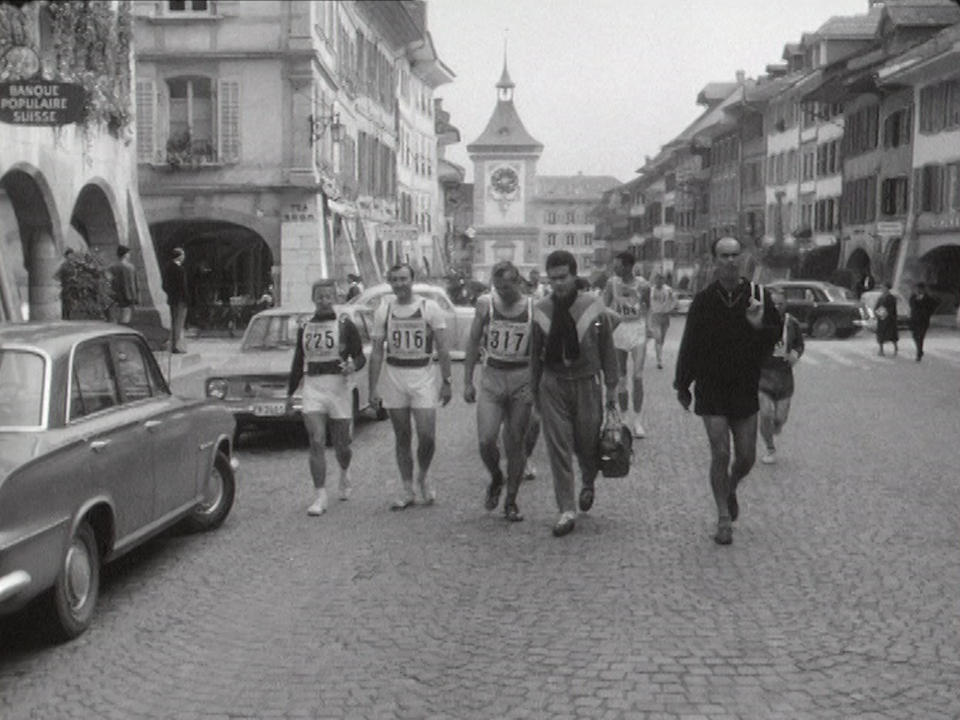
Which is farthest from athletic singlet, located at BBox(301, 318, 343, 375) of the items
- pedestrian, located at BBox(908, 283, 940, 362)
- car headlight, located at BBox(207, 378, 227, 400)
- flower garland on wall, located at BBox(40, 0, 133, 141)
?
pedestrian, located at BBox(908, 283, 940, 362)

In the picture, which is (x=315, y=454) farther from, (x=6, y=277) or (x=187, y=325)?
(x=187, y=325)

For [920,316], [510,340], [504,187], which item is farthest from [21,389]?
[504,187]

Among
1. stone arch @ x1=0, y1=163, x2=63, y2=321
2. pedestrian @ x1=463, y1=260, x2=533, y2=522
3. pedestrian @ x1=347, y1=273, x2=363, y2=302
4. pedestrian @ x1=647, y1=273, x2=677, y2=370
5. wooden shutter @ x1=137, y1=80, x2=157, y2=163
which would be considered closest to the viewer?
pedestrian @ x1=463, y1=260, x2=533, y2=522

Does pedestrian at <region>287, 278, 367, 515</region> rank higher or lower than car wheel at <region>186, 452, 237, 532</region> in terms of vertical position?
higher

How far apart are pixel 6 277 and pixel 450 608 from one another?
1164 cm

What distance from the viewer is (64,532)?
691 cm

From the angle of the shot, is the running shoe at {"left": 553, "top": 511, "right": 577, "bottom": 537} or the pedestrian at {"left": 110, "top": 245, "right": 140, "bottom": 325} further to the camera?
the pedestrian at {"left": 110, "top": 245, "right": 140, "bottom": 325}

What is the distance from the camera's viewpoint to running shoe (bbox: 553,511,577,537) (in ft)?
31.4

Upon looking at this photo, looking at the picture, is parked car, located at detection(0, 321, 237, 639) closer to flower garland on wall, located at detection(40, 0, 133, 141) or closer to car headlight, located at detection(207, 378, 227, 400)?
car headlight, located at detection(207, 378, 227, 400)

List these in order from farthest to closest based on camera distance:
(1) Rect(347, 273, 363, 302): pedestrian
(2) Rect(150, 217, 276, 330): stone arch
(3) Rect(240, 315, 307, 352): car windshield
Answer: (2) Rect(150, 217, 276, 330): stone arch < (1) Rect(347, 273, 363, 302): pedestrian < (3) Rect(240, 315, 307, 352): car windshield

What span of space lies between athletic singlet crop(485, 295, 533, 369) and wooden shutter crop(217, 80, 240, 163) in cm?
2317

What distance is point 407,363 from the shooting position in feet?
35.4

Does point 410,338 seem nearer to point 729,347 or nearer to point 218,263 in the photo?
point 729,347

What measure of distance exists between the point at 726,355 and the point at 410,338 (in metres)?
2.43
